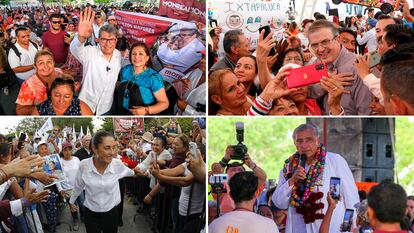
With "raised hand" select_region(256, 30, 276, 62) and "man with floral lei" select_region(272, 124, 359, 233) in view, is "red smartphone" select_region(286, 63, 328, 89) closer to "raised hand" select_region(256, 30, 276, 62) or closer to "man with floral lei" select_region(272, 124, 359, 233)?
"raised hand" select_region(256, 30, 276, 62)

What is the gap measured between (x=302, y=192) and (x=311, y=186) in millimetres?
81

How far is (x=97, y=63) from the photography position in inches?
181

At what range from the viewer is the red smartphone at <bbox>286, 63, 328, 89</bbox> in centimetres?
448

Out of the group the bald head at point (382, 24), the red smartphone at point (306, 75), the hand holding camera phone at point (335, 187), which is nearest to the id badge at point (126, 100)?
the red smartphone at point (306, 75)

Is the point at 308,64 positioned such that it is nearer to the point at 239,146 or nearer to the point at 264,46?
the point at 264,46

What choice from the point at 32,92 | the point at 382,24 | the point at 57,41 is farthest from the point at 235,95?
the point at 32,92

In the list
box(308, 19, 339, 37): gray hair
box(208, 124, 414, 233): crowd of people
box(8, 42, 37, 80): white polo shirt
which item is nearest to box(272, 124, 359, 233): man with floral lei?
box(208, 124, 414, 233): crowd of people

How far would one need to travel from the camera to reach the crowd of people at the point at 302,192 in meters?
4.44

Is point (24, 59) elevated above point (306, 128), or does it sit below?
above

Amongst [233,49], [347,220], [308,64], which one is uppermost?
[233,49]

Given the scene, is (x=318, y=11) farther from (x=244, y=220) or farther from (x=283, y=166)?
(x=244, y=220)

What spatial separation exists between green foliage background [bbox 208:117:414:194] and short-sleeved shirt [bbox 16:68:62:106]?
128cm

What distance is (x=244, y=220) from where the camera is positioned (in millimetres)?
4195

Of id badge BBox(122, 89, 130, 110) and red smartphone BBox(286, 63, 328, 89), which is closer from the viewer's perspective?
red smartphone BBox(286, 63, 328, 89)
